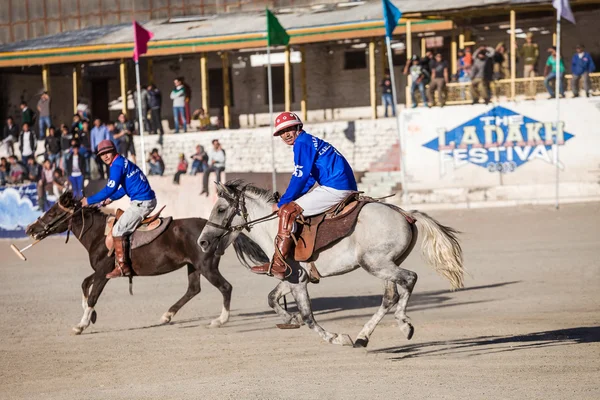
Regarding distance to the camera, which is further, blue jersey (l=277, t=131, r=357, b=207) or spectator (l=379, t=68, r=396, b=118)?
spectator (l=379, t=68, r=396, b=118)

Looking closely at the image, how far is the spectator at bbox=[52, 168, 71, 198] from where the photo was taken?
85.7ft

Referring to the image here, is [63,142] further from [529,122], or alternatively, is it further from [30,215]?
[529,122]

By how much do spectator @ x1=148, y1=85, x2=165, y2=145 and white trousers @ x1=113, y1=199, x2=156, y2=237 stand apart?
18347mm

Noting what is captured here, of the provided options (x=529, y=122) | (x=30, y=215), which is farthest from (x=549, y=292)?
(x=30, y=215)

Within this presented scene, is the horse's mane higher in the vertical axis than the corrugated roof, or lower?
lower

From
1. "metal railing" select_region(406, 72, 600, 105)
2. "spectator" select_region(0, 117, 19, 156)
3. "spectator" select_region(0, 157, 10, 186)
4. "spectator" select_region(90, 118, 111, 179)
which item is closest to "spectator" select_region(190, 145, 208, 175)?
"spectator" select_region(90, 118, 111, 179)

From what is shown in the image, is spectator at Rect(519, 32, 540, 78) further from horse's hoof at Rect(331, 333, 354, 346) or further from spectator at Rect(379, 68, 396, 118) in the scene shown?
horse's hoof at Rect(331, 333, 354, 346)

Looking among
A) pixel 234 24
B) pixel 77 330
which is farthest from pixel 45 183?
pixel 77 330

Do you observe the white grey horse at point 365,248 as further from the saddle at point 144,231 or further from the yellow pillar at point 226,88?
the yellow pillar at point 226,88

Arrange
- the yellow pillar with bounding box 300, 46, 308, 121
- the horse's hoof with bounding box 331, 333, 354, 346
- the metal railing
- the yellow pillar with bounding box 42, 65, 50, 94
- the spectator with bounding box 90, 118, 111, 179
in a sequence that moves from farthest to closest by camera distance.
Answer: the yellow pillar with bounding box 42, 65, 50, 94
the yellow pillar with bounding box 300, 46, 308, 121
the spectator with bounding box 90, 118, 111, 179
the metal railing
the horse's hoof with bounding box 331, 333, 354, 346

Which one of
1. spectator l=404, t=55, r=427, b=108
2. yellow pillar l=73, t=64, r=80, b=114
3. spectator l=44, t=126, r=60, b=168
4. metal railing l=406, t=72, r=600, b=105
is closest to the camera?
metal railing l=406, t=72, r=600, b=105

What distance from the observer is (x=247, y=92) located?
3612 cm

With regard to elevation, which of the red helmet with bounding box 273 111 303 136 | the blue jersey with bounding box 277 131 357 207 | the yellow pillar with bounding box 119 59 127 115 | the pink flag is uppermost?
the pink flag

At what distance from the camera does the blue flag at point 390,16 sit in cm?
2492
